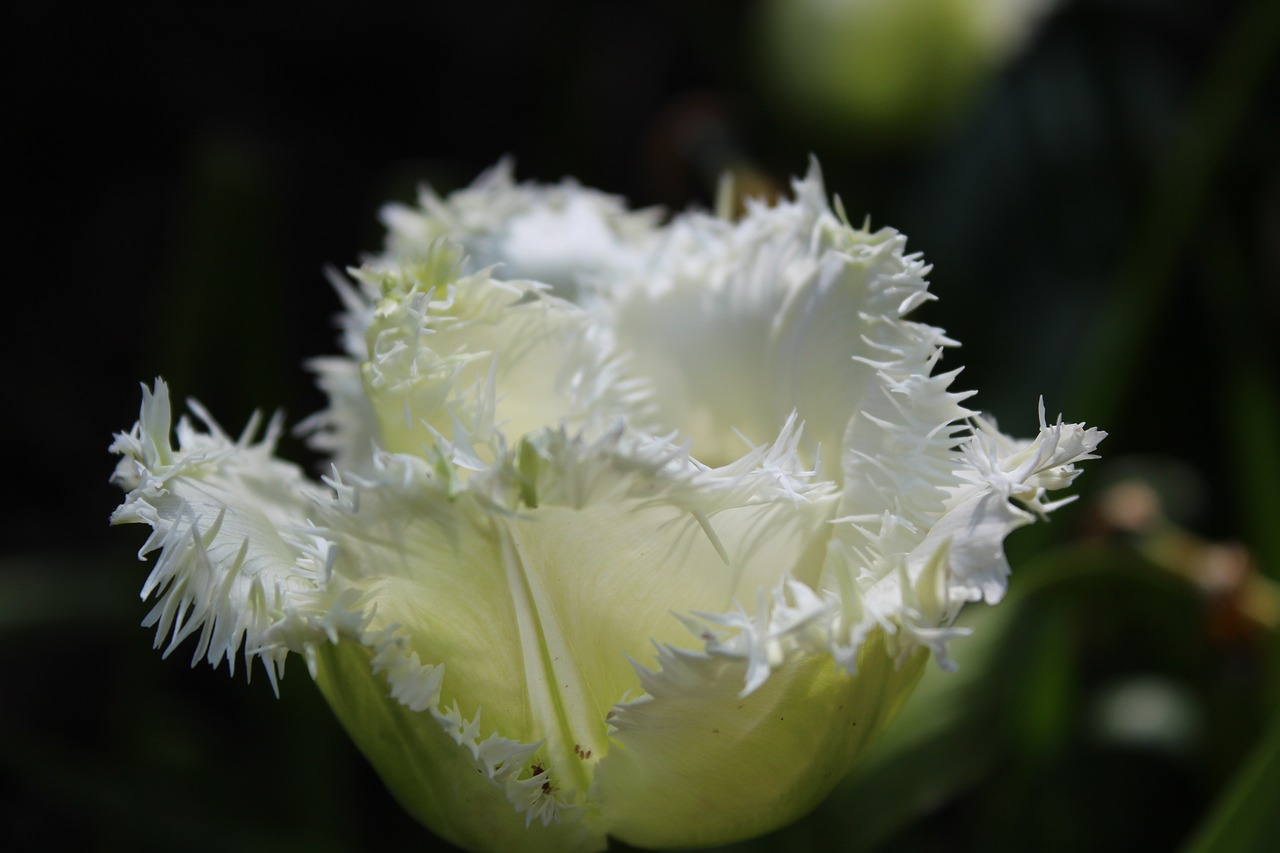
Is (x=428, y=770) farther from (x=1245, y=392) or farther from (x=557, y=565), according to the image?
(x=1245, y=392)

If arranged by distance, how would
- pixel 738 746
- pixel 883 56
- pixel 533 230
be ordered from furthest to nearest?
pixel 883 56, pixel 533 230, pixel 738 746

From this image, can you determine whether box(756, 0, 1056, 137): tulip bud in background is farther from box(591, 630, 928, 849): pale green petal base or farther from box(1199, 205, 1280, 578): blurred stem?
box(591, 630, 928, 849): pale green petal base

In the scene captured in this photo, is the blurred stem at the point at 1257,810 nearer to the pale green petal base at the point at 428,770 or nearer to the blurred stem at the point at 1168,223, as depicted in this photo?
the pale green petal base at the point at 428,770

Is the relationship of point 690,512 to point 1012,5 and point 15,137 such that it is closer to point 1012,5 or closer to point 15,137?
point 1012,5

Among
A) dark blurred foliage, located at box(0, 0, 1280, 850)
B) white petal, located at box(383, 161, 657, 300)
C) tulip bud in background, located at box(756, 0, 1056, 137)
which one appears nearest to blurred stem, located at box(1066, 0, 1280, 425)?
dark blurred foliage, located at box(0, 0, 1280, 850)

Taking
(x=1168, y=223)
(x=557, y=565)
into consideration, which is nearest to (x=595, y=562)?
(x=557, y=565)
